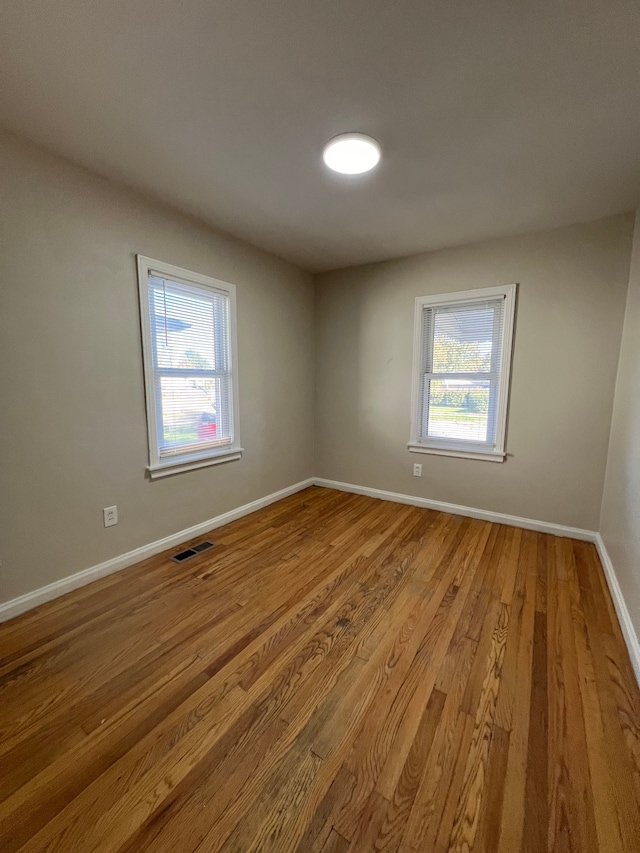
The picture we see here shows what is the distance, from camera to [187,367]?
106 inches

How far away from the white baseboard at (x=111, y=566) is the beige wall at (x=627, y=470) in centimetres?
278

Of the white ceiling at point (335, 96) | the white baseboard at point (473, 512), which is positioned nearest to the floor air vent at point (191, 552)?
the white baseboard at point (473, 512)

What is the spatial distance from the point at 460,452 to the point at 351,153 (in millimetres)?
2518

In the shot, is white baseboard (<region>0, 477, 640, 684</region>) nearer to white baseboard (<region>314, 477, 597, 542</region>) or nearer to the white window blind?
white baseboard (<region>314, 477, 597, 542</region>)

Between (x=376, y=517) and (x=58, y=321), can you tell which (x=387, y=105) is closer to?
(x=58, y=321)

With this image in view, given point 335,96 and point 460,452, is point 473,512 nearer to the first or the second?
point 460,452

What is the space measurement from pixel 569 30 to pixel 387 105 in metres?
0.66

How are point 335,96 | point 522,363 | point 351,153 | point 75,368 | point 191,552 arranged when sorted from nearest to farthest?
point 335,96 → point 351,153 → point 75,368 → point 191,552 → point 522,363

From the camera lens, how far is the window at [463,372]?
300cm

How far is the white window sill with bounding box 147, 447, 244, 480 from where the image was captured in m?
2.51

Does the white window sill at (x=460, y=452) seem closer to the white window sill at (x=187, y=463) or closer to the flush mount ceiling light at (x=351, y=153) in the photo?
the white window sill at (x=187, y=463)

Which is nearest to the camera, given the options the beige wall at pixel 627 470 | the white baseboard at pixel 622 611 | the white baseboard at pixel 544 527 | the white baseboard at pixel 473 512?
the white baseboard at pixel 622 611

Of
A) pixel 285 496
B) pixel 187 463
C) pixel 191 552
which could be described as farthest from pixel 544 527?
pixel 187 463

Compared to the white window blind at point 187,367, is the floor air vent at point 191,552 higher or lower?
lower
